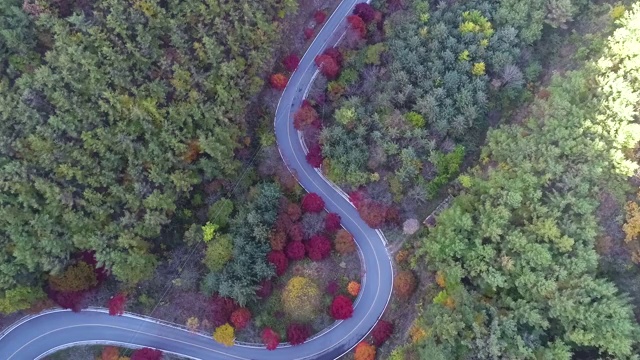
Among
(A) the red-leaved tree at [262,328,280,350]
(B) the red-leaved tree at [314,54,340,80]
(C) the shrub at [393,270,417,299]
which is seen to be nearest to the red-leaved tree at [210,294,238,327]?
(A) the red-leaved tree at [262,328,280,350]

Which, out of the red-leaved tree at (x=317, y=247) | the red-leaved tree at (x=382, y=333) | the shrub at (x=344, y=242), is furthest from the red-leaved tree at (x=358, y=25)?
the red-leaved tree at (x=382, y=333)

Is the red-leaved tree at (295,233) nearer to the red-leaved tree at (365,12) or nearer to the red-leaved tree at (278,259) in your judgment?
the red-leaved tree at (278,259)

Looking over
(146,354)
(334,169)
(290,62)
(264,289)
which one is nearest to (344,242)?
(334,169)

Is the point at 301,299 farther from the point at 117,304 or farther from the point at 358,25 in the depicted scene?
the point at 358,25

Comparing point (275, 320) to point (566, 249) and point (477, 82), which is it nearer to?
point (566, 249)

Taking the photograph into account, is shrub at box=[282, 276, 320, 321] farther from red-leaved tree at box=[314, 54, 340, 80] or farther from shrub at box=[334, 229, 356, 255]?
red-leaved tree at box=[314, 54, 340, 80]

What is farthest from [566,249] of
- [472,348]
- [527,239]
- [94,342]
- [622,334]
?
[94,342]
